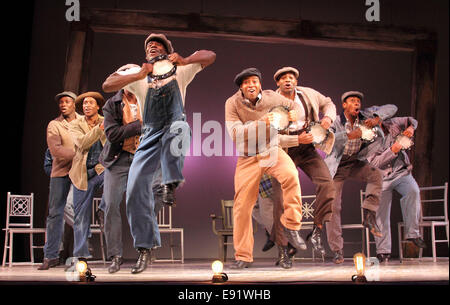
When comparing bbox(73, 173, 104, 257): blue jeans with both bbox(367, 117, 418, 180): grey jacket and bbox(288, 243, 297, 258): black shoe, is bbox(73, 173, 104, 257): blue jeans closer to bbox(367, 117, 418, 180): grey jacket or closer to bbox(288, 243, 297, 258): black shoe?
bbox(288, 243, 297, 258): black shoe

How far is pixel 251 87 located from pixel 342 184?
174 centimetres

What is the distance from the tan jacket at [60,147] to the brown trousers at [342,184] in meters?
2.85

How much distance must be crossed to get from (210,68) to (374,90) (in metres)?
2.68

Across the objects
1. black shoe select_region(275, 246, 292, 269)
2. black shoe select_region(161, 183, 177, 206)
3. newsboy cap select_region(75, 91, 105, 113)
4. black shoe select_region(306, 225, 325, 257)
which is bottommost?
black shoe select_region(275, 246, 292, 269)

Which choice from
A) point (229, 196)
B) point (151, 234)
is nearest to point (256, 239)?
point (229, 196)

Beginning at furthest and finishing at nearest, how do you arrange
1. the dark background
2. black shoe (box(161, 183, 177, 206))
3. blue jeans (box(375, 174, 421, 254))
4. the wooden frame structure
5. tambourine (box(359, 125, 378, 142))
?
1. the dark background
2. the wooden frame structure
3. blue jeans (box(375, 174, 421, 254))
4. tambourine (box(359, 125, 378, 142))
5. black shoe (box(161, 183, 177, 206))

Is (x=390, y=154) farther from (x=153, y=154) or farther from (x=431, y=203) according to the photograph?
(x=153, y=154)

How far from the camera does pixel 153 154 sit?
4039mm

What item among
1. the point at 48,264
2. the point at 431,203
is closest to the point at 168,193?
the point at 48,264

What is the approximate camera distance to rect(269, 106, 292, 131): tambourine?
4.42 meters

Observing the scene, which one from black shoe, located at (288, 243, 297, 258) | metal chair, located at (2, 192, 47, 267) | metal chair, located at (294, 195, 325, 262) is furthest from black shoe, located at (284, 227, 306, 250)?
metal chair, located at (2, 192, 47, 267)

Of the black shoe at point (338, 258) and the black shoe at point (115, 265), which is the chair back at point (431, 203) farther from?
the black shoe at point (115, 265)

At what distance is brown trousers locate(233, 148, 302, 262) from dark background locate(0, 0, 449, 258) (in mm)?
3332
